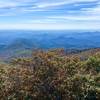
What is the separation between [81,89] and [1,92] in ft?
23.0

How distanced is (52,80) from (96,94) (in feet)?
14.4

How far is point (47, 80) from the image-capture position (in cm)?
2697

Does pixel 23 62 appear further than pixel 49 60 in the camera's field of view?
Yes

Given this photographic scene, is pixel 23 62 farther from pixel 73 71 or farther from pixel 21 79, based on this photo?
pixel 73 71

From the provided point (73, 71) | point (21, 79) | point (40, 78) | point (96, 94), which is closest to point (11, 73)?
point (21, 79)

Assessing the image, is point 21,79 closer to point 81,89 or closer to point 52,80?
point 52,80

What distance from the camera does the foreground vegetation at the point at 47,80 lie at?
88.2ft

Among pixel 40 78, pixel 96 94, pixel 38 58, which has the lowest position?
pixel 96 94

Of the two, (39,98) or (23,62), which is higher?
(23,62)

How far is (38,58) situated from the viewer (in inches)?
1077

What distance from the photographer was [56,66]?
2719 cm

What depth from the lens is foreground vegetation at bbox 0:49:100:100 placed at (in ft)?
88.2

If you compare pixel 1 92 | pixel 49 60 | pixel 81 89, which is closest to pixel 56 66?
pixel 49 60

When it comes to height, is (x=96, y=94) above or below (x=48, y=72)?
below
